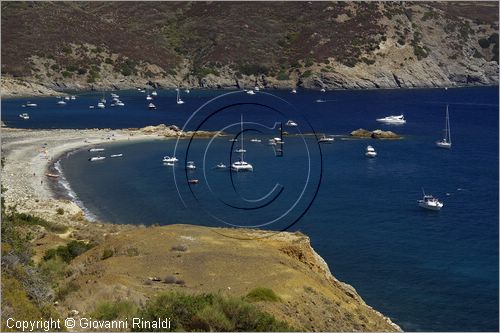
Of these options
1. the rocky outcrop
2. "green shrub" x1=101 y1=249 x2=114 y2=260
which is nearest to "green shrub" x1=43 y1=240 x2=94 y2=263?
"green shrub" x1=101 y1=249 x2=114 y2=260

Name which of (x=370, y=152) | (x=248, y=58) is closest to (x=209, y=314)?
(x=370, y=152)

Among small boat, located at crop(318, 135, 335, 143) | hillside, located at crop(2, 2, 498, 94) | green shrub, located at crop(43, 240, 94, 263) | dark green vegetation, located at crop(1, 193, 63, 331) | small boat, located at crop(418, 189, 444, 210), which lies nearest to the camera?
dark green vegetation, located at crop(1, 193, 63, 331)

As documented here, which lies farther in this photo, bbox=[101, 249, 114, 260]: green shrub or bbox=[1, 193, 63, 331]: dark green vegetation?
bbox=[101, 249, 114, 260]: green shrub

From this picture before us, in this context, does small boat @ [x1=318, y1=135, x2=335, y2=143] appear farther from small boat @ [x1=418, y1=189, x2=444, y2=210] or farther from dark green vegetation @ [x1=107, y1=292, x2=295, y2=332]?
dark green vegetation @ [x1=107, y1=292, x2=295, y2=332]

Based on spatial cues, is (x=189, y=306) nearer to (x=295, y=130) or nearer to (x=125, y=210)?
(x=125, y=210)

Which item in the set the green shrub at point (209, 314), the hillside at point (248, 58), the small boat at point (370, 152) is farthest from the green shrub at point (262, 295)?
the hillside at point (248, 58)

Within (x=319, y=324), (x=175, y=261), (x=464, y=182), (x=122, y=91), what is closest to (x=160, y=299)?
(x=319, y=324)

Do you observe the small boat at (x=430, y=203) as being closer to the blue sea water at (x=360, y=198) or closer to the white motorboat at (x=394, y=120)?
the blue sea water at (x=360, y=198)
